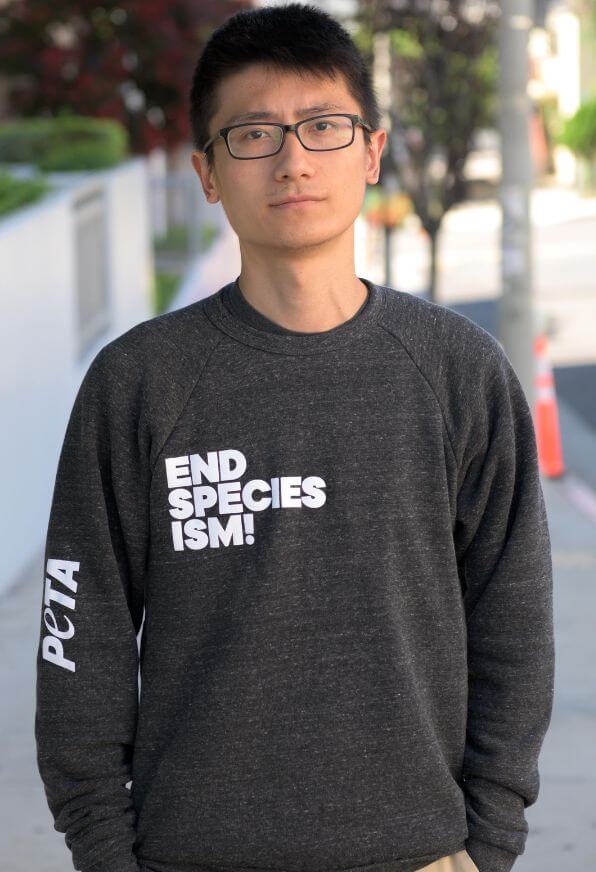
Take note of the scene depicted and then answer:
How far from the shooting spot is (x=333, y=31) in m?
2.36

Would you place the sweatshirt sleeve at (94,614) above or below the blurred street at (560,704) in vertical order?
above

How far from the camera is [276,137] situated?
7.39 ft

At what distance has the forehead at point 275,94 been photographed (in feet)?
7.41

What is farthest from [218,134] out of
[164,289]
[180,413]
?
[164,289]

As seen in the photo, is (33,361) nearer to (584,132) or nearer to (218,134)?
(218,134)

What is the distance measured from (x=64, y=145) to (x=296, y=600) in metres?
12.4

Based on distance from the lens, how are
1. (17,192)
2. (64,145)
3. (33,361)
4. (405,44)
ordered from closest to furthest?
1. (33,361)
2. (17,192)
3. (64,145)
4. (405,44)

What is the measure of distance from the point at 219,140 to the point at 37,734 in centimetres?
89

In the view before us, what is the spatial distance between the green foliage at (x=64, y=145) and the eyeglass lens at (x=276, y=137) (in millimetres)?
11445

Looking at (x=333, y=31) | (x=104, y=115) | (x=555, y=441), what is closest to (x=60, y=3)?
(x=104, y=115)

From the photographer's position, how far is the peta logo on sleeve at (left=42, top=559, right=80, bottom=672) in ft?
7.48

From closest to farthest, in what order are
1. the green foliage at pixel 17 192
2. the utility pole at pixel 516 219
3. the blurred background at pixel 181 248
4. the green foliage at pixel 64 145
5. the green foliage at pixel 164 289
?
the blurred background at pixel 181 248 < the utility pole at pixel 516 219 < the green foliage at pixel 17 192 < the green foliage at pixel 64 145 < the green foliage at pixel 164 289

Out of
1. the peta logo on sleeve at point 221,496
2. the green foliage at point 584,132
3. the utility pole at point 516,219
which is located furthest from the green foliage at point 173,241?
the green foliage at point 584,132

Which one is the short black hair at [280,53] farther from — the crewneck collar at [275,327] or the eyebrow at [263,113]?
the crewneck collar at [275,327]
